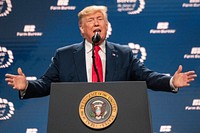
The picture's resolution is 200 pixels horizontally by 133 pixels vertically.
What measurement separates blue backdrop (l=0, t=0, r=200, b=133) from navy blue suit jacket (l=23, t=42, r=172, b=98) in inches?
66.4

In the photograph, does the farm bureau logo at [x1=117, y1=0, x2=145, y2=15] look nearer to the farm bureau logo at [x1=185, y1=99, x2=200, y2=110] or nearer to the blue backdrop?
the blue backdrop

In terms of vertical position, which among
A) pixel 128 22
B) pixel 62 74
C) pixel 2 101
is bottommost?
pixel 2 101

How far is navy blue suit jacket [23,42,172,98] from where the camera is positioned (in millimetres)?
2291

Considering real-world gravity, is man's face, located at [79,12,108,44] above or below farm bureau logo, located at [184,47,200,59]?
above

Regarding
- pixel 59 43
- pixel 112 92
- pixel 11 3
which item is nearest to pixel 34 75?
pixel 59 43

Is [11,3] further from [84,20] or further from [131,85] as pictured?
[131,85]

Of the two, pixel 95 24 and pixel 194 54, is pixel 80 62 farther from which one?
pixel 194 54

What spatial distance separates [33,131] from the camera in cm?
425

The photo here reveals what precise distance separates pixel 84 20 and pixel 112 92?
0.87 m

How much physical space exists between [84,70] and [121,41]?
1867 mm

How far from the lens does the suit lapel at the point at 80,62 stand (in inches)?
92.0

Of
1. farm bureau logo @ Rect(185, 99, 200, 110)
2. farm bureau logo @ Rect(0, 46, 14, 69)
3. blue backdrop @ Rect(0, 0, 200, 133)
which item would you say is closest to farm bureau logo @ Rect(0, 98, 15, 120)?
blue backdrop @ Rect(0, 0, 200, 133)

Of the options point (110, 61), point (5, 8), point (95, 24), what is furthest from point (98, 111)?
point (5, 8)

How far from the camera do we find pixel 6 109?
13.8 feet
